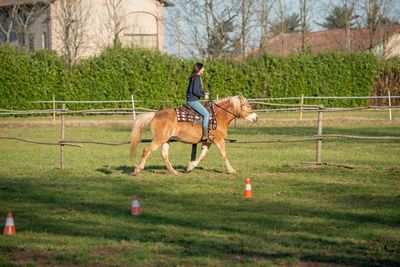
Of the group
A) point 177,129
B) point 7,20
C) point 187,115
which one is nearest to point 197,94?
point 187,115

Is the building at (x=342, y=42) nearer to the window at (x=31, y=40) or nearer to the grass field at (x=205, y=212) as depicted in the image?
the window at (x=31, y=40)

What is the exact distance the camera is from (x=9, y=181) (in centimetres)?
1527

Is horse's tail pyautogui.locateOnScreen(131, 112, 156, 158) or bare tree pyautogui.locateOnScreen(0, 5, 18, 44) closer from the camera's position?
horse's tail pyautogui.locateOnScreen(131, 112, 156, 158)

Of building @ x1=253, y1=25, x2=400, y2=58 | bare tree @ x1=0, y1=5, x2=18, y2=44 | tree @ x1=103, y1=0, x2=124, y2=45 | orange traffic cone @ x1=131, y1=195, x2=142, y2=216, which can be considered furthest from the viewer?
building @ x1=253, y1=25, x2=400, y2=58

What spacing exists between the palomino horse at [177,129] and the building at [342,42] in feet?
116

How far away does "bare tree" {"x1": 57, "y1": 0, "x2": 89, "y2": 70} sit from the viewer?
165 ft

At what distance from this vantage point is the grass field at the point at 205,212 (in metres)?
8.36

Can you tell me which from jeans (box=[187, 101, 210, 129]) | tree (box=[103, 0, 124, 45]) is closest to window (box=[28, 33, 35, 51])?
tree (box=[103, 0, 124, 45])

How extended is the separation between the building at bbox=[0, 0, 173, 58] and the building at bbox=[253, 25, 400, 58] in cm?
868

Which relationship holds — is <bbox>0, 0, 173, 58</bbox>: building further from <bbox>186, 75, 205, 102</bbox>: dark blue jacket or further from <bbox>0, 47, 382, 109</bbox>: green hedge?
<bbox>186, 75, 205, 102</bbox>: dark blue jacket

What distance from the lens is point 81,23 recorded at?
5147cm

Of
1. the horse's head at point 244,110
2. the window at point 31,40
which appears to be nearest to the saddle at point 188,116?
the horse's head at point 244,110

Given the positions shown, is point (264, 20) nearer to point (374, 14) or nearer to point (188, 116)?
point (374, 14)

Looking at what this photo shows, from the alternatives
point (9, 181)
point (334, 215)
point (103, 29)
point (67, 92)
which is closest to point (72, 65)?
point (67, 92)
